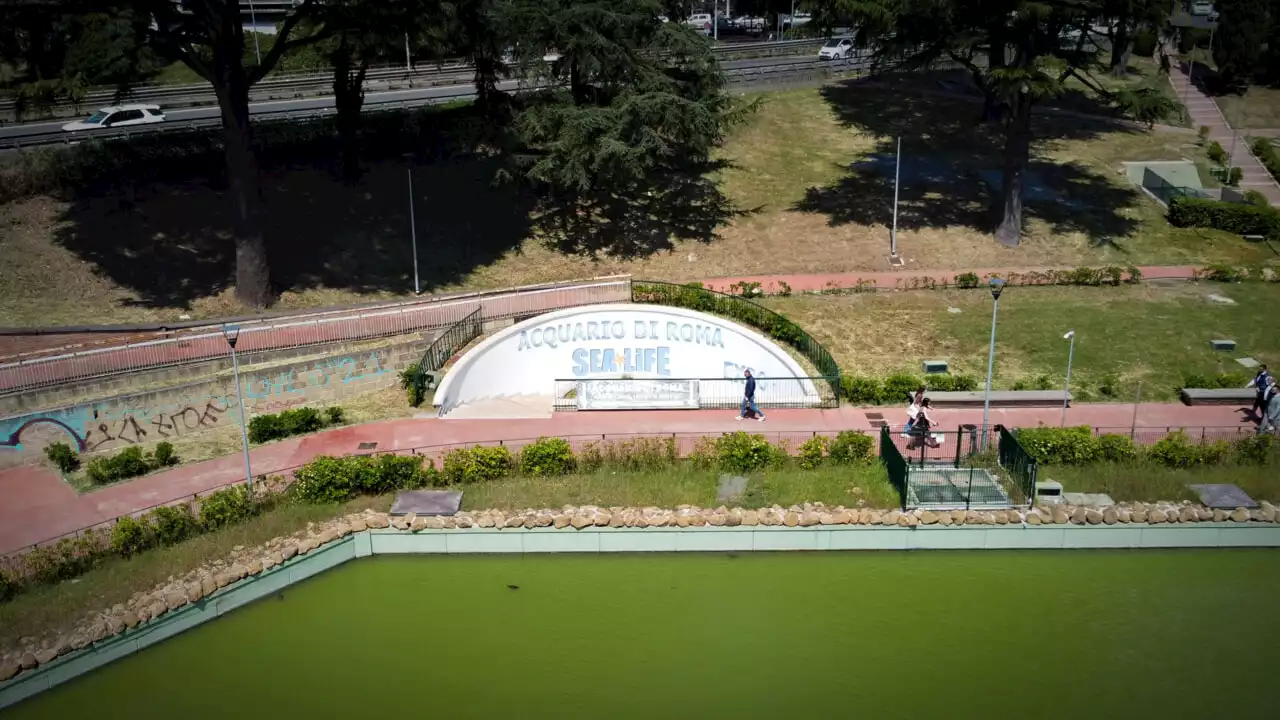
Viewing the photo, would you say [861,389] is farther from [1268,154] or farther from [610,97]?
[1268,154]

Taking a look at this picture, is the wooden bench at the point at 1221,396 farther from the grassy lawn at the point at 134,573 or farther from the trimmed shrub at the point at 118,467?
the trimmed shrub at the point at 118,467

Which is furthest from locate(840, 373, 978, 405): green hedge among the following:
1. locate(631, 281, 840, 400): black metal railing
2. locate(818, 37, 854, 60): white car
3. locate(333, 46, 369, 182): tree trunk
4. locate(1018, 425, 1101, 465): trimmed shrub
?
locate(818, 37, 854, 60): white car

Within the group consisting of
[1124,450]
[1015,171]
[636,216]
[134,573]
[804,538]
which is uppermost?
[1015,171]

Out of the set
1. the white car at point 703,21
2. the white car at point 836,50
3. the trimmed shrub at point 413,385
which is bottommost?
the trimmed shrub at point 413,385

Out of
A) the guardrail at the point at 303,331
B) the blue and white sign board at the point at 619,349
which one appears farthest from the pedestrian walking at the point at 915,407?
the guardrail at the point at 303,331

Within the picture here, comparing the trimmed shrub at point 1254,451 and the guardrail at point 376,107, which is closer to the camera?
the trimmed shrub at point 1254,451

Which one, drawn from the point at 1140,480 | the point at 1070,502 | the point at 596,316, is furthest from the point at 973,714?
the point at 596,316

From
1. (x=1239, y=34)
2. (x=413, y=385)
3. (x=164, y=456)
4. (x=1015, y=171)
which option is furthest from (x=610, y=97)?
(x=1239, y=34)
